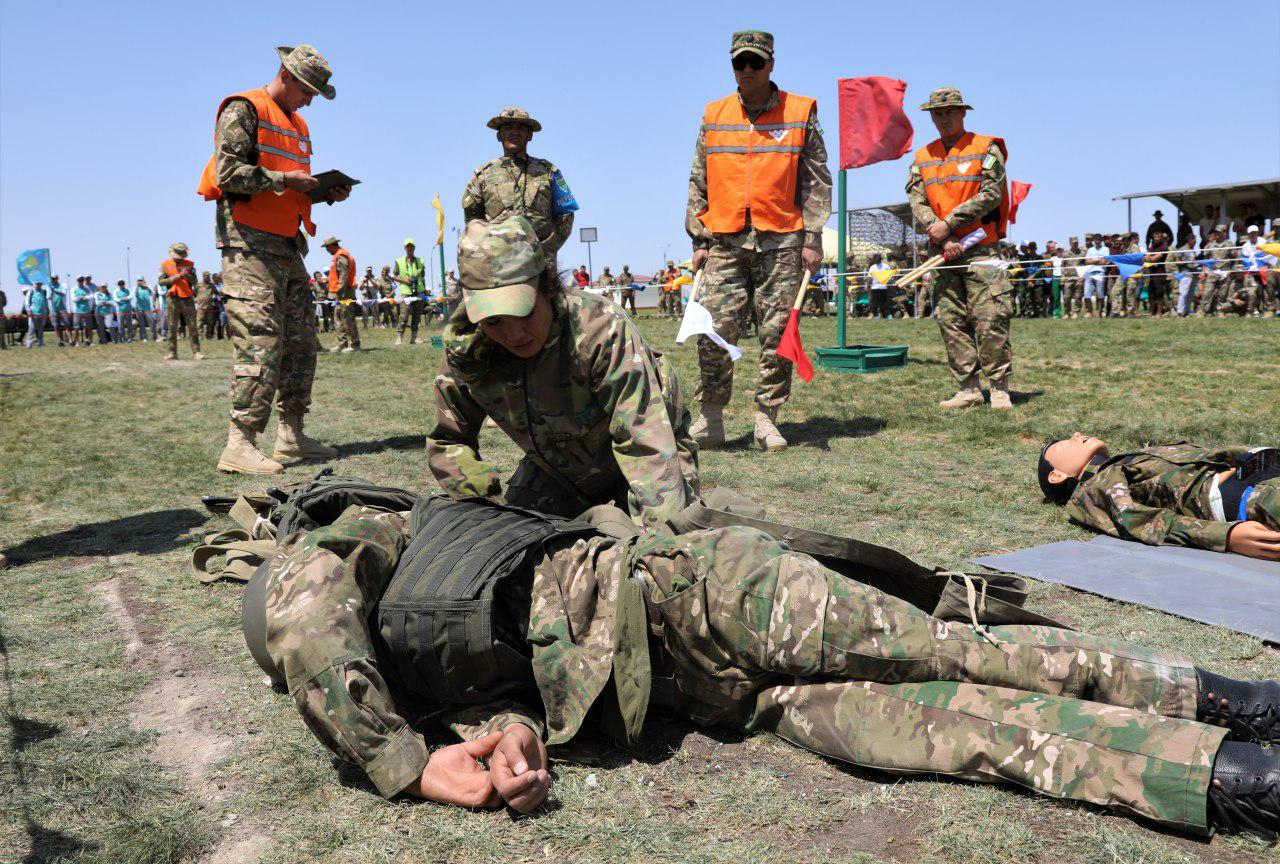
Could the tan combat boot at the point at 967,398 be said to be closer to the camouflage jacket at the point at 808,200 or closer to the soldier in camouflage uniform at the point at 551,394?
the camouflage jacket at the point at 808,200

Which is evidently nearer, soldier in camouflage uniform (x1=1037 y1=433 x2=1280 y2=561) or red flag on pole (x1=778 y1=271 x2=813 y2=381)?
soldier in camouflage uniform (x1=1037 y1=433 x2=1280 y2=561)

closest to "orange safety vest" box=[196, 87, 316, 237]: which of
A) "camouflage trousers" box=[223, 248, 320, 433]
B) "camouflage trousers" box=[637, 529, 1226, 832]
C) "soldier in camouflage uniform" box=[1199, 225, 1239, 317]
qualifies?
"camouflage trousers" box=[223, 248, 320, 433]

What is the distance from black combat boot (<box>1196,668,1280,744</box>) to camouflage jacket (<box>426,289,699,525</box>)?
145 cm

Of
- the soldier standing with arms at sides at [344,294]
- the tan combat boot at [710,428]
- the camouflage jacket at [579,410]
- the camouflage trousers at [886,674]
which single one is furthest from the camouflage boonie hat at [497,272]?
the soldier standing with arms at sides at [344,294]

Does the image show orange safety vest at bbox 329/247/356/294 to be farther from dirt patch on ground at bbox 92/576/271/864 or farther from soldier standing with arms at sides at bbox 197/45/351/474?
dirt patch on ground at bbox 92/576/271/864

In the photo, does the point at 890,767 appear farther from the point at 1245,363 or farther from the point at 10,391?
the point at 10,391


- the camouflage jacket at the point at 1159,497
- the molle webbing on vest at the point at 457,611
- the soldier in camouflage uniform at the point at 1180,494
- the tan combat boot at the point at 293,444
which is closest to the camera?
the molle webbing on vest at the point at 457,611

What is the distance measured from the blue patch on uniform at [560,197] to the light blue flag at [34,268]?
22458mm

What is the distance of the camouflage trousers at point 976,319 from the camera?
7.88 meters

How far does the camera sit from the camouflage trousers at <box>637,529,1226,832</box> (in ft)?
7.30

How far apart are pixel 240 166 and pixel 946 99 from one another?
5279 millimetres

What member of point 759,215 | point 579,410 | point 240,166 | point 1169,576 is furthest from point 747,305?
point 579,410

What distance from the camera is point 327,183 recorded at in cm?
639

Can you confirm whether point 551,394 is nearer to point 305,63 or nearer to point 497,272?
point 497,272
